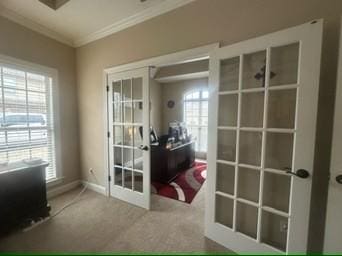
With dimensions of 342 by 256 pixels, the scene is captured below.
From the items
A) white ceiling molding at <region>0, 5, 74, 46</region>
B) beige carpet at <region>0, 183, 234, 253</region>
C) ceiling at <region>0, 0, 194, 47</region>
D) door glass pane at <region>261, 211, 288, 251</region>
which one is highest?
ceiling at <region>0, 0, 194, 47</region>

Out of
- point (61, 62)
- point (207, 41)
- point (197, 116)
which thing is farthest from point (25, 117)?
point (197, 116)

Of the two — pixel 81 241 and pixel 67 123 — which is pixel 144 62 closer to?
pixel 67 123

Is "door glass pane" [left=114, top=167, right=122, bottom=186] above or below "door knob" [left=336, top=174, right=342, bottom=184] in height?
below

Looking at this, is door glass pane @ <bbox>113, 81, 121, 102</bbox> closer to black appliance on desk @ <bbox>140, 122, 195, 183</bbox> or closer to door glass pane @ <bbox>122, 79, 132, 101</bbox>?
door glass pane @ <bbox>122, 79, 132, 101</bbox>

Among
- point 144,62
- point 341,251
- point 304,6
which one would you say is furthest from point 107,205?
point 304,6

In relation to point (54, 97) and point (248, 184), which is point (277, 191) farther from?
point (54, 97)

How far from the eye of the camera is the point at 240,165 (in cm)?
158

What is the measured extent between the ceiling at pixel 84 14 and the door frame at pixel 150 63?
54cm

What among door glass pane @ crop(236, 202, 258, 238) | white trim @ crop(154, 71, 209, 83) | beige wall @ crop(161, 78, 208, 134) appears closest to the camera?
door glass pane @ crop(236, 202, 258, 238)

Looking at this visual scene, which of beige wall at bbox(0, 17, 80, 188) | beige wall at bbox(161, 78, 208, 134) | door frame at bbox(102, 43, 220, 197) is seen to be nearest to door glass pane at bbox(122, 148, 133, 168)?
door frame at bbox(102, 43, 220, 197)

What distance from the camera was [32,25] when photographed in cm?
237

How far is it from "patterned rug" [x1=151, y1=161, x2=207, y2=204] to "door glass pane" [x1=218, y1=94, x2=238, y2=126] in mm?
1582

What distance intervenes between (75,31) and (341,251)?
3882 mm

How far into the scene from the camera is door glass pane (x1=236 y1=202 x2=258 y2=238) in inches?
63.6
